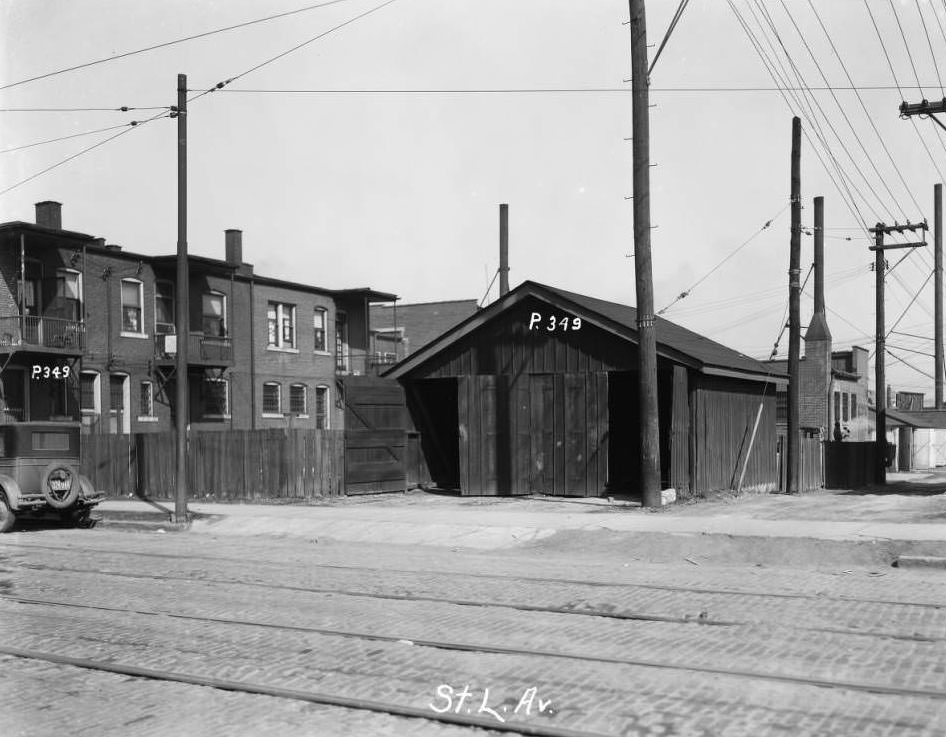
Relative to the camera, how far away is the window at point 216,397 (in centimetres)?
3994

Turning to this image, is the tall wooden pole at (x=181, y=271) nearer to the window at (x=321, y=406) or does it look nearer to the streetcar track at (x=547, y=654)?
the streetcar track at (x=547, y=654)

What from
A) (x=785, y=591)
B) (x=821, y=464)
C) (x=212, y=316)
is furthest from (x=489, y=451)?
(x=212, y=316)

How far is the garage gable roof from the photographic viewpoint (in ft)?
72.6

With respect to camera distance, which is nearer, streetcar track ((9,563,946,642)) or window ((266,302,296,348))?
streetcar track ((9,563,946,642))

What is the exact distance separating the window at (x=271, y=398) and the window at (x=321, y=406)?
8.88 ft

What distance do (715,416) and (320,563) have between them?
12.7 meters

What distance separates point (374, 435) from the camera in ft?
80.2

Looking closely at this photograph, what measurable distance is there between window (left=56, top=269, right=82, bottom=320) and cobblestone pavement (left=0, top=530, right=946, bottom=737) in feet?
71.7

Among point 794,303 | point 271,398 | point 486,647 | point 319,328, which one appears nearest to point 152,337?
point 271,398

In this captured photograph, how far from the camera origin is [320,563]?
14.2 metres

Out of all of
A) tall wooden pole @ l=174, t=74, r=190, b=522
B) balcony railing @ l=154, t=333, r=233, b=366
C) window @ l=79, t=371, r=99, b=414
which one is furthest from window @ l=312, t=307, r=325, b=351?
tall wooden pole @ l=174, t=74, r=190, b=522

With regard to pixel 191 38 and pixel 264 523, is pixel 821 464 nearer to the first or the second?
pixel 264 523

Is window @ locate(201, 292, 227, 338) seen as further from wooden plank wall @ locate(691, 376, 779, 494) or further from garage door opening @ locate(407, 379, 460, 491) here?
wooden plank wall @ locate(691, 376, 779, 494)

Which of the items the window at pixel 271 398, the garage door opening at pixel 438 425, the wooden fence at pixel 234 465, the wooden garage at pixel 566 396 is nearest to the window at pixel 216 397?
the window at pixel 271 398
